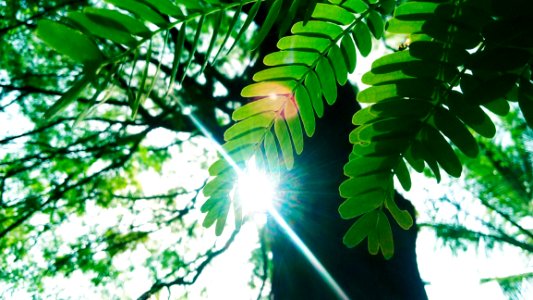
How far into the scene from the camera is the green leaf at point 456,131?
2.32 feet

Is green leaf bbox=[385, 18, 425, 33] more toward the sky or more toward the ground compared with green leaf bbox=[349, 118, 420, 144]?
more toward the sky

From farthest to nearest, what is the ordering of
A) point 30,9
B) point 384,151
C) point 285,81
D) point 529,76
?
point 30,9 < point 285,81 < point 384,151 < point 529,76

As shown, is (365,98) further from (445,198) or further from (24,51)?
(24,51)

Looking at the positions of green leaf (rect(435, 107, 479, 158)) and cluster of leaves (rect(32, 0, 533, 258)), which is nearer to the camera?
cluster of leaves (rect(32, 0, 533, 258))

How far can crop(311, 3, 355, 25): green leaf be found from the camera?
0.78 m

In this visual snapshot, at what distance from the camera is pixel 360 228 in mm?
876

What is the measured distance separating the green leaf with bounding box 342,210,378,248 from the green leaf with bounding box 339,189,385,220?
0.04 metres

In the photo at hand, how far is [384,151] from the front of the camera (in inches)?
29.4

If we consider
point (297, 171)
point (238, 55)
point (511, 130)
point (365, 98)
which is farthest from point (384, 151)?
point (238, 55)

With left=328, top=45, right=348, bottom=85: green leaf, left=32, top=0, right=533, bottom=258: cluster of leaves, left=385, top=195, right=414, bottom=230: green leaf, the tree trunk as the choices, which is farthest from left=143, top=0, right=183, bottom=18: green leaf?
the tree trunk

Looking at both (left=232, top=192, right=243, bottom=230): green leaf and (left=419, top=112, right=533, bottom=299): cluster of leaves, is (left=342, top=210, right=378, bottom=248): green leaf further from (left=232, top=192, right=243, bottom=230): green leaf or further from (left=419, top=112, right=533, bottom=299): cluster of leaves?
(left=419, top=112, right=533, bottom=299): cluster of leaves

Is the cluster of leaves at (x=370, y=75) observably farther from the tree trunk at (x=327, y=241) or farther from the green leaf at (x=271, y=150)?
the tree trunk at (x=327, y=241)

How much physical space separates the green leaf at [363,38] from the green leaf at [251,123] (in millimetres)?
244

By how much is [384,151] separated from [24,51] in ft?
16.1
